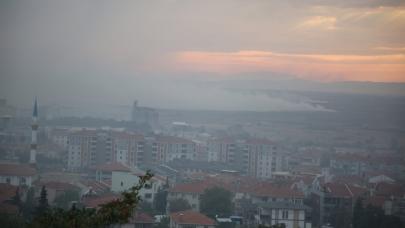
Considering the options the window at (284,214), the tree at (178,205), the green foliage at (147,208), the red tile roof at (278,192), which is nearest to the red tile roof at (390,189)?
the red tile roof at (278,192)

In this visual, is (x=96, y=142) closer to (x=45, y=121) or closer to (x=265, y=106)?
(x=45, y=121)

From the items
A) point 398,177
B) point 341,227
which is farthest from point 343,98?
point 341,227

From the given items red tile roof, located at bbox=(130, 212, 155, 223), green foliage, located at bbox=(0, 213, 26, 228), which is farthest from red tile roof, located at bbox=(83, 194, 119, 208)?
green foliage, located at bbox=(0, 213, 26, 228)

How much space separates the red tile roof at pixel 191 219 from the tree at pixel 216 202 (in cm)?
114

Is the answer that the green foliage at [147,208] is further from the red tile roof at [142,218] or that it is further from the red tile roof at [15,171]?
the red tile roof at [15,171]

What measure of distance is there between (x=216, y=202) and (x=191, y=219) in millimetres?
1866

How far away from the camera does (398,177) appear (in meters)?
17.1

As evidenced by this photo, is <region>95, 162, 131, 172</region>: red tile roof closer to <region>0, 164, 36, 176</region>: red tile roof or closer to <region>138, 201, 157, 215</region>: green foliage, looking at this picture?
<region>0, 164, 36, 176</region>: red tile roof

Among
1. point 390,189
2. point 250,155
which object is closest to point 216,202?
point 390,189

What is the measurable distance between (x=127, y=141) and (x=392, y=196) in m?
9.65

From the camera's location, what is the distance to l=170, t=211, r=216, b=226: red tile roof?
1040 cm

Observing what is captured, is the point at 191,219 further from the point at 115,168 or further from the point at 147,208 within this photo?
the point at 115,168

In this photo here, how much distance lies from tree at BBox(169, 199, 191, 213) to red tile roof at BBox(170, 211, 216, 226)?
1465 mm

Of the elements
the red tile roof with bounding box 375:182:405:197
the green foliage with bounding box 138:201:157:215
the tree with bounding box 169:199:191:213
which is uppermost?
the red tile roof with bounding box 375:182:405:197
